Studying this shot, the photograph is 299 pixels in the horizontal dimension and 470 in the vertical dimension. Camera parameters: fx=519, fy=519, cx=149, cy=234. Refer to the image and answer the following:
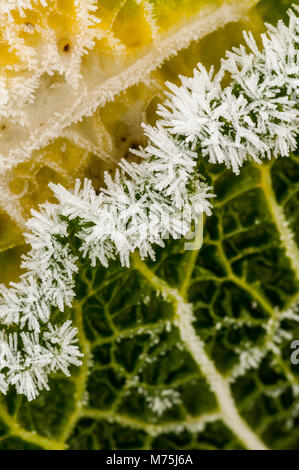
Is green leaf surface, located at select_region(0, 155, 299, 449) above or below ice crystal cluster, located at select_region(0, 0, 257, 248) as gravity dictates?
below

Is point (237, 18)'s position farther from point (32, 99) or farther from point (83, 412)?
point (83, 412)

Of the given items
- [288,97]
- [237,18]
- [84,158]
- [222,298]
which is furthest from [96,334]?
[237,18]

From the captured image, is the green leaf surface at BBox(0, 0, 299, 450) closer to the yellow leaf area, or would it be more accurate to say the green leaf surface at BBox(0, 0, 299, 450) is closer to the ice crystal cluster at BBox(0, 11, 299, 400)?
the ice crystal cluster at BBox(0, 11, 299, 400)

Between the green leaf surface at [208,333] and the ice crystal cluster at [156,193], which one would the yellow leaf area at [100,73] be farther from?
the green leaf surface at [208,333]

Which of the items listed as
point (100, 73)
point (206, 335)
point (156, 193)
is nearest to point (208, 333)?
point (206, 335)

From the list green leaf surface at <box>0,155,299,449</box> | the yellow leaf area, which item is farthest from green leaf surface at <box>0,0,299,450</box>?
the yellow leaf area

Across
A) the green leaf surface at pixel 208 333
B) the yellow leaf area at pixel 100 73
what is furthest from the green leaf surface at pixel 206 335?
the yellow leaf area at pixel 100 73

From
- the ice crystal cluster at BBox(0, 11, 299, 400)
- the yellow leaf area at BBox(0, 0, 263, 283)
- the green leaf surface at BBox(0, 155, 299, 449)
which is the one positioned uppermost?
the yellow leaf area at BBox(0, 0, 263, 283)

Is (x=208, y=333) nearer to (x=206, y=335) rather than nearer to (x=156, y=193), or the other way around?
(x=206, y=335)
